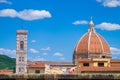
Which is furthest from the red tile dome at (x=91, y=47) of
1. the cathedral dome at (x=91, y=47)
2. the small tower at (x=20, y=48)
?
the small tower at (x=20, y=48)

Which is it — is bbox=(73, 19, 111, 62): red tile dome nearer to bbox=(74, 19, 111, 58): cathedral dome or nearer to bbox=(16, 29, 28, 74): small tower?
bbox=(74, 19, 111, 58): cathedral dome

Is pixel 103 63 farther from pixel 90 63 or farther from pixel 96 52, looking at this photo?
pixel 96 52

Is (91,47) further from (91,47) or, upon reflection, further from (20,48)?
(20,48)

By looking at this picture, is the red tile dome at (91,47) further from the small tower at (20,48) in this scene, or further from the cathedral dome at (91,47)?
the small tower at (20,48)

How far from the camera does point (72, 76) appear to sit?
12.1 metres

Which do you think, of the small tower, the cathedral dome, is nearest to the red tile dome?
the cathedral dome

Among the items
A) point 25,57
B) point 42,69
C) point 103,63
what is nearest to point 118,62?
point 103,63

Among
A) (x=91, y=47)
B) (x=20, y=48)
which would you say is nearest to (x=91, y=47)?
(x=91, y=47)

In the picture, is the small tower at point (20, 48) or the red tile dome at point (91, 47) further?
the red tile dome at point (91, 47)

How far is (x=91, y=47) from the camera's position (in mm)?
113062

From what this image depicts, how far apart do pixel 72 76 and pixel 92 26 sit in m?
109

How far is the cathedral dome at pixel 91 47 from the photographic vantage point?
11162 centimetres

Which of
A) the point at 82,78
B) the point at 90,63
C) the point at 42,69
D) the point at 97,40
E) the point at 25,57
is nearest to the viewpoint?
the point at 82,78

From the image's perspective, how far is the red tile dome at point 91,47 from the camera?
112 m
